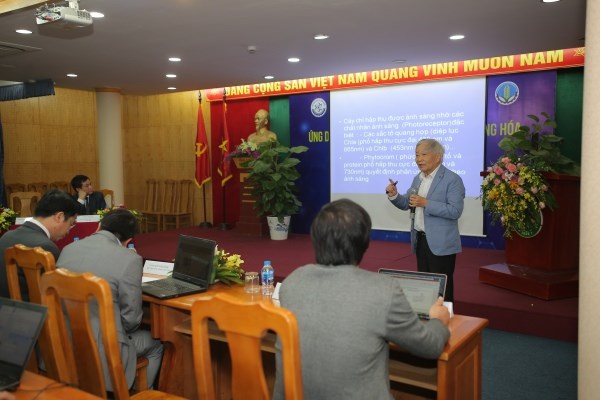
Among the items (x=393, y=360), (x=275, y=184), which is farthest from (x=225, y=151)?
(x=393, y=360)

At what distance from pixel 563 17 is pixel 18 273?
4.69 meters

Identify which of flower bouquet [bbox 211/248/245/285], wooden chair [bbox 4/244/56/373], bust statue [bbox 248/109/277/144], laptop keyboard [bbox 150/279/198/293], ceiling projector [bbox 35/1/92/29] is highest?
ceiling projector [bbox 35/1/92/29]

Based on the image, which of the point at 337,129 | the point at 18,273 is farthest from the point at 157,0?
the point at 337,129

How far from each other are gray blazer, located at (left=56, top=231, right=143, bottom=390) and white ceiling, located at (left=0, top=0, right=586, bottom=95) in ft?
7.84

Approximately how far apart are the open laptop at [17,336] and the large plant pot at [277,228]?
6.31 metres

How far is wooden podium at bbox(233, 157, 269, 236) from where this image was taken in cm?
847

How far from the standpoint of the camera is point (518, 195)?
452cm

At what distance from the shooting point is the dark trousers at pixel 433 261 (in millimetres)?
3625

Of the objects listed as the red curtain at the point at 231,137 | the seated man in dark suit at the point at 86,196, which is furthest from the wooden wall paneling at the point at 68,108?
the seated man in dark suit at the point at 86,196

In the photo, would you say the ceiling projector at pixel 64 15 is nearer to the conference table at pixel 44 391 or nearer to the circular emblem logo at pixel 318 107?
the conference table at pixel 44 391

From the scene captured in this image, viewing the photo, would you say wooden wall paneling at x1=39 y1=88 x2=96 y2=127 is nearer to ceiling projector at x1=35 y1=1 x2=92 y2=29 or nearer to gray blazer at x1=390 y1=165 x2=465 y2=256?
ceiling projector at x1=35 y1=1 x2=92 y2=29

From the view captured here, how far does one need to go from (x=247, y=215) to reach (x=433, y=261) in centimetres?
531

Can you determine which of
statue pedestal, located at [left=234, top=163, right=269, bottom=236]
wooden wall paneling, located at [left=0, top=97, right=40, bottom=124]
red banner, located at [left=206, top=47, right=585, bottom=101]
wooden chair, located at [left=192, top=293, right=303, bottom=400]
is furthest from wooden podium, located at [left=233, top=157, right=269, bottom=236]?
wooden chair, located at [left=192, top=293, right=303, bottom=400]

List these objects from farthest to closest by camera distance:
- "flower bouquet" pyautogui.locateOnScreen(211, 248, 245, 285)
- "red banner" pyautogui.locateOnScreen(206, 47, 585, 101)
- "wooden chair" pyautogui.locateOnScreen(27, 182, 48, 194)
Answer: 1. "wooden chair" pyautogui.locateOnScreen(27, 182, 48, 194)
2. "red banner" pyautogui.locateOnScreen(206, 47, 585, 101)
3. "flower bouquet" pyautogui.locateOnScreen(211, 248, 245, 285)
